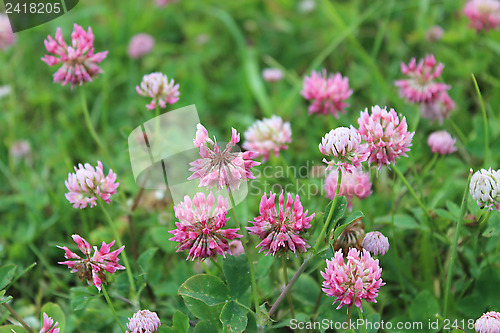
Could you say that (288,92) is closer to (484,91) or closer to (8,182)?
(484,91)

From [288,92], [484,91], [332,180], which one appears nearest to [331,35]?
[288,92]

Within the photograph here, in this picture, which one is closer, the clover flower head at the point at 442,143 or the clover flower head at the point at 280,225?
the clover flower head at the point at 280,225

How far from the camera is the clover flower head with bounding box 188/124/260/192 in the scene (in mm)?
1130

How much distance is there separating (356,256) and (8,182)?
1804mm

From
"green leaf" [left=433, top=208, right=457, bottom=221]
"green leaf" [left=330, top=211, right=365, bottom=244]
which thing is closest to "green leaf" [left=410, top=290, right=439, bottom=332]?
"green leaf" [left=433, top=208, right=457, bottom=221]

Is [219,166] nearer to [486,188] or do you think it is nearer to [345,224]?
[345,224]

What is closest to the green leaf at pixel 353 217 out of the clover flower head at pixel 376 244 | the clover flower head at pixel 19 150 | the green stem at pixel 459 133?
the clover flower head at pixel 376 244

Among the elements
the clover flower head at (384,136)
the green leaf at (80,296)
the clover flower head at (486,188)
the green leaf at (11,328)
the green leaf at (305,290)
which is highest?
the clover flower head at (384,136)

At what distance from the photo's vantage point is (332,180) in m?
1.56

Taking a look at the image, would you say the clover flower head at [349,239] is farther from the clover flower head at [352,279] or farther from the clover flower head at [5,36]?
the clover flower head at [5,36]

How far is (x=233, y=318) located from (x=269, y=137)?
728 mm

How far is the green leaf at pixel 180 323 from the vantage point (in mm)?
1268

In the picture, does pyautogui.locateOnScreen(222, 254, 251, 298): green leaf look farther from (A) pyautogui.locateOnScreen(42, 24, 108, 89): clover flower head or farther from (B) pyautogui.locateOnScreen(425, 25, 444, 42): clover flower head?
(B) pyautogui.locateOnScreen(425, 25, 444, 42): clover flower head

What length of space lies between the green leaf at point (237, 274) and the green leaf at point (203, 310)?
56mm
